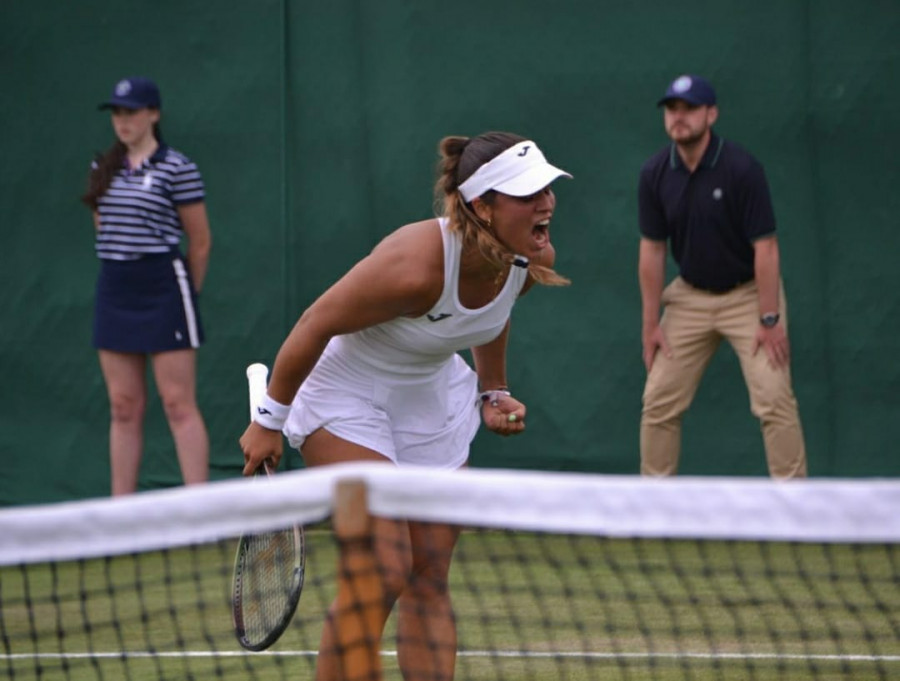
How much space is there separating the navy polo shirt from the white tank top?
2.38 meters

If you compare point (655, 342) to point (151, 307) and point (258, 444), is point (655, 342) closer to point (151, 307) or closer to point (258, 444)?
point (151, 307)

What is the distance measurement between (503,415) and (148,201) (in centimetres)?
275

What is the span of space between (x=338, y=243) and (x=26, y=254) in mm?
1452

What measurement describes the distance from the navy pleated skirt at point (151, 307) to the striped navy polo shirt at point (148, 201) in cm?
6

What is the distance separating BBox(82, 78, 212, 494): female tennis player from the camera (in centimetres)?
631


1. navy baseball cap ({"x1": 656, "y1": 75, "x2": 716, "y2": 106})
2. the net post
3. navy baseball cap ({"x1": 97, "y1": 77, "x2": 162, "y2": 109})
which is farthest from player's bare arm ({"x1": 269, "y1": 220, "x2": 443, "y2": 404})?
navy baseball cap ({"x1": 97, "y1": 77, "x2": 162, "y2": 109})

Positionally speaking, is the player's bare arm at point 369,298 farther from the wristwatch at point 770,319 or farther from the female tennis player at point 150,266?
the female tennis player at point 150,266

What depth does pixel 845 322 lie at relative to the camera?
680 cm

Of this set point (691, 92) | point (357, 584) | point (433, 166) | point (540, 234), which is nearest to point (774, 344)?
point (691, 92)

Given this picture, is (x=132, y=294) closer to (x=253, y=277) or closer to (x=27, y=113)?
(x=253, y=277)

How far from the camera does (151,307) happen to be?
635 cm

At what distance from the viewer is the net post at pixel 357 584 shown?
248 centimetres

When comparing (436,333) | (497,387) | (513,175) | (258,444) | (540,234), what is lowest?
(258,444)

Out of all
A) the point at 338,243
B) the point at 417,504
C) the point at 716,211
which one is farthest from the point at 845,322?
the point at 417,504
